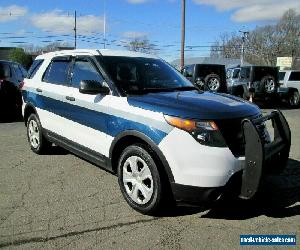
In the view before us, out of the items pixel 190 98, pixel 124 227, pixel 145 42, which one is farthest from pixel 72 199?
pixel 145 42

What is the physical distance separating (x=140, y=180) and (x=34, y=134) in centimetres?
333

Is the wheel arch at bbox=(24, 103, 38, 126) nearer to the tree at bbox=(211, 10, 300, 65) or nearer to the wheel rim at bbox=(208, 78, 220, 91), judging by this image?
the wheel rim at bbox=(208, 78, 220, 91)

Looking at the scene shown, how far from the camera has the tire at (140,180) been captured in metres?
4.26

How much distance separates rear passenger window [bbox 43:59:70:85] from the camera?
6.04 m

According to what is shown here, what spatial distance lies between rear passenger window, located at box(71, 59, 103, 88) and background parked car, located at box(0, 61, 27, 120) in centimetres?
616

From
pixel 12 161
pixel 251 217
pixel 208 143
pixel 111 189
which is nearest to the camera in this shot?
pixel 208 143

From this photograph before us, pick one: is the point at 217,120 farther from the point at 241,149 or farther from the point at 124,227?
the point at 124,227

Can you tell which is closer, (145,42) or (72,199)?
(72,199)

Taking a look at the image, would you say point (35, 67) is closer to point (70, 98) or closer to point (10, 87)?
point (70, 98)

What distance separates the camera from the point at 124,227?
13.7ft

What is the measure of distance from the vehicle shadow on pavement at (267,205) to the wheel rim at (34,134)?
3664 mm

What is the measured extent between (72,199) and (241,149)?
Result: 7.06 feet

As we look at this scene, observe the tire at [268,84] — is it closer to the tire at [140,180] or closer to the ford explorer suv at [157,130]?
the ford explorer suv at [157,130]

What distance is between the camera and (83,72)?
557cm
